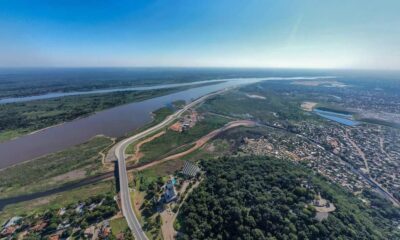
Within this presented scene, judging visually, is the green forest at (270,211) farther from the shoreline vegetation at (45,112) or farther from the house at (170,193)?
the shoreline vegetation at (45,112)

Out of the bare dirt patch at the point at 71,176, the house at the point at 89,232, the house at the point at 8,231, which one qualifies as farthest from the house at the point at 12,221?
the bare dirt patch at the point at 71,176

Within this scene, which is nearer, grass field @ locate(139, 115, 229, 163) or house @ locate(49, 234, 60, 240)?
house @ locate(49, 234, 60, 240)

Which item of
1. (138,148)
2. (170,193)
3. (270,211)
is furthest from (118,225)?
Result: (138,148)

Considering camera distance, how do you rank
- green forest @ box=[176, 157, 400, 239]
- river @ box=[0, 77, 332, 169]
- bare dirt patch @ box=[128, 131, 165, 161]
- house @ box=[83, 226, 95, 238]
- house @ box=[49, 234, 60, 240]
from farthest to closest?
river @ box=[0, 77, 332, 169]
bare dirt patch @ box=[128, 131, 165, 161]
house @ box=[83, 226, 95, 238]
green forest @ box=[176, 157, 400, 239]
house @ box=[49, 234, 60, 240]

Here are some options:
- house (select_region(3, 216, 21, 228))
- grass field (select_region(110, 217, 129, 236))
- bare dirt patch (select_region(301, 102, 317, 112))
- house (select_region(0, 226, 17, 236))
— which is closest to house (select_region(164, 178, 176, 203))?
grass field (select_region(110, 217, 129, 236))

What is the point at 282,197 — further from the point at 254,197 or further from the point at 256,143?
the point at 256,143

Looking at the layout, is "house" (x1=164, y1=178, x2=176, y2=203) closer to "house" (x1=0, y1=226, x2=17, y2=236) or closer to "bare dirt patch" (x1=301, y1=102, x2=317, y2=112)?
"house" (x1=0, y1=226, x2=17, y2=236)

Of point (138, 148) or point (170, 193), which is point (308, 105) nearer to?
point (138, 148)

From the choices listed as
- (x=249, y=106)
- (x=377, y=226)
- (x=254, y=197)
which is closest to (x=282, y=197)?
(x=254, y=197)

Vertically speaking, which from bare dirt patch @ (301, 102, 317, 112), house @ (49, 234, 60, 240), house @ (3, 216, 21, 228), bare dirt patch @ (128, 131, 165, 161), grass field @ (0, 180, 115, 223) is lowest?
grass field @ (0, 180, 115, 223)
